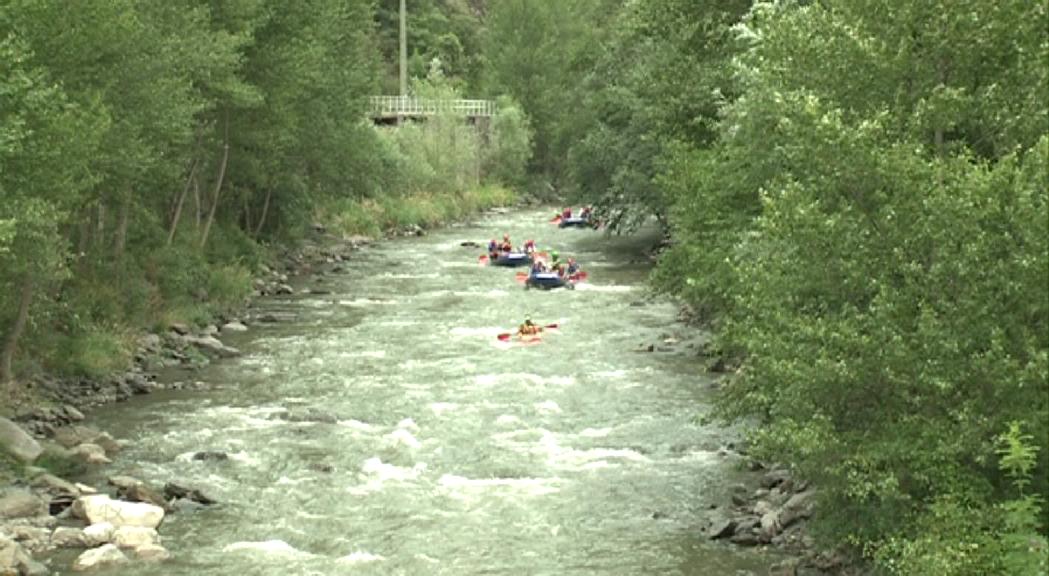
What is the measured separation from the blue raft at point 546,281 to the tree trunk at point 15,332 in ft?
63.7

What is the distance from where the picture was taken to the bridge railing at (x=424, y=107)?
6925cm

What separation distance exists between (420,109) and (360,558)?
184 ft

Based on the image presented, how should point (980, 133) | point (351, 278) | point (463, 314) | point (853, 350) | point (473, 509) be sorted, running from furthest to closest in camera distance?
point (351, 278) < point (463, 314) < point (473, 509) < point (980, 133) < point (853, 350)

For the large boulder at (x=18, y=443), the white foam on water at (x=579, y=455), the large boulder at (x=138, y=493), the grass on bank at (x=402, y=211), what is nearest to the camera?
the large boulder at (x=138, y=493)

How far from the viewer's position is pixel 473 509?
18469 millimetres

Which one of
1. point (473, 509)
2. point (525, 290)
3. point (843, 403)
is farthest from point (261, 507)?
point (525, 290)

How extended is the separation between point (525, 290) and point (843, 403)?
89.5ft

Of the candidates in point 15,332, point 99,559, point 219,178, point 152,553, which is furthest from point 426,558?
point 219,178

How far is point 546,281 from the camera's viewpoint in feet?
132

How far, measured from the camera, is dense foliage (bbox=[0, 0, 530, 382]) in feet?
69.2

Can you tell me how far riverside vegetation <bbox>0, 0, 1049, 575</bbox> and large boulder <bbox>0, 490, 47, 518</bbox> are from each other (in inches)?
144

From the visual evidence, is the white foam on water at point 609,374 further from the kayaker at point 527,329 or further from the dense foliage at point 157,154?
the dense foliage at point 157,154

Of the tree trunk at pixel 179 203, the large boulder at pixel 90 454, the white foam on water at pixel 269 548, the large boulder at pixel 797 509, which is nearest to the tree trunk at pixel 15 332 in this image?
the large boulder at pixel 90 454

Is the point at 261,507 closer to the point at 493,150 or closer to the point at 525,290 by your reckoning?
the point at 525,290
